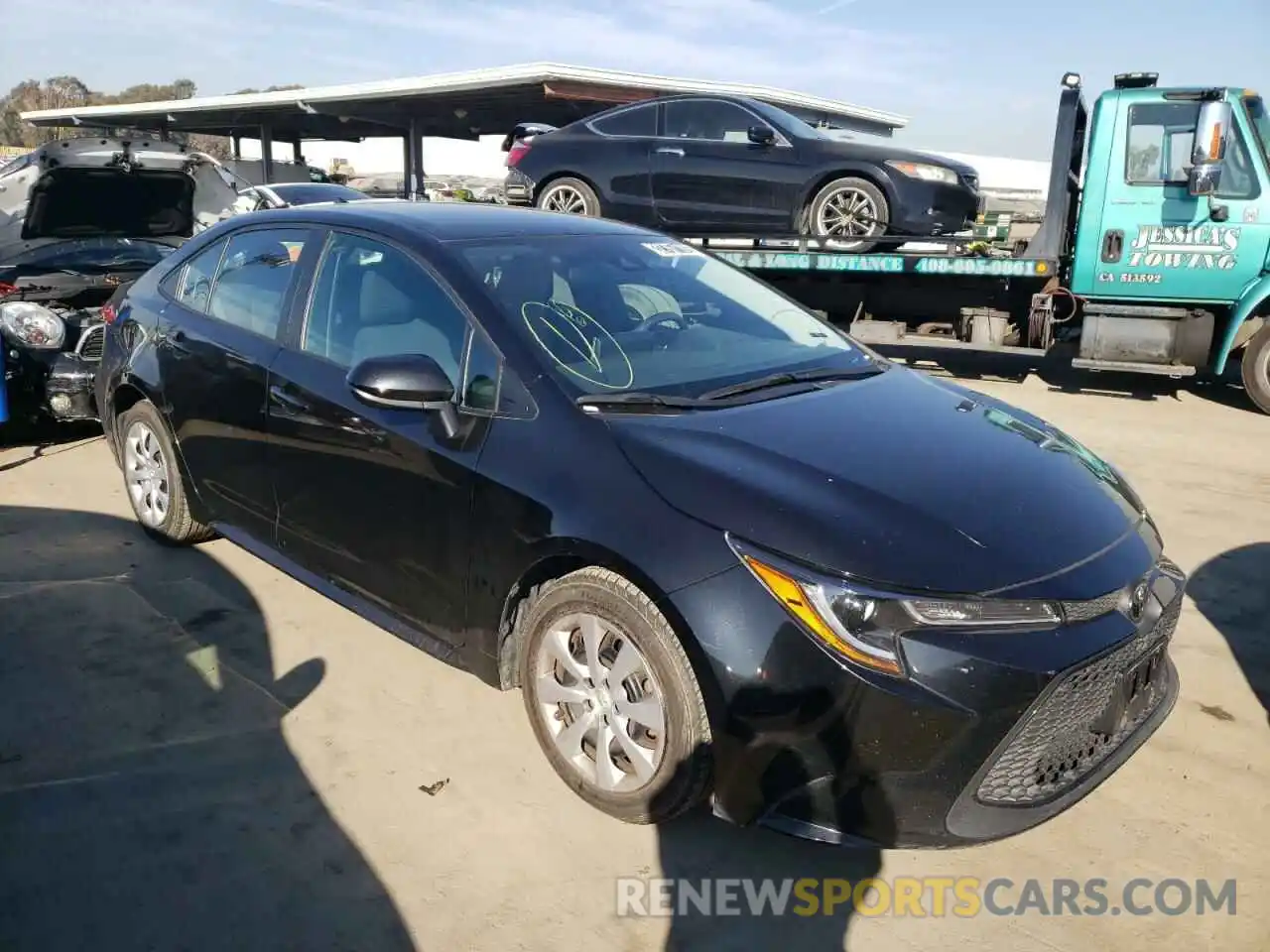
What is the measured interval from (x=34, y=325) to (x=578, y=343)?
4.72 metres

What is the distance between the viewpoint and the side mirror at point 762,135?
340 inches

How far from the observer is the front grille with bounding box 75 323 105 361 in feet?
20.4

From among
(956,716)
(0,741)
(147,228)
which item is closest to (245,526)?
(0,741)

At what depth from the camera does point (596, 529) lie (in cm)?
261

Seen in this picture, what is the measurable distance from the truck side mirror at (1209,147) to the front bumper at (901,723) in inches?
248

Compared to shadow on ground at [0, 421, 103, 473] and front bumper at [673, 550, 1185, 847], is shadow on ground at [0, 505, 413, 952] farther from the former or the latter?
shadow on ground at [0, 421, 103, 473]

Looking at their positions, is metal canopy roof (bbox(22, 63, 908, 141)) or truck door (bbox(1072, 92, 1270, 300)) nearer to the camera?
truck door (bbox(1072, 92, 1270, 300))

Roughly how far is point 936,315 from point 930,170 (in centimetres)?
161

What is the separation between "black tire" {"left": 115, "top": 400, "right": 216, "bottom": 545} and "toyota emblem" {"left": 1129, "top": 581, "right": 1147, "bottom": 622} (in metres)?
3.78

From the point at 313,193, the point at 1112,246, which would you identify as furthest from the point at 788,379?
the point at 313,193

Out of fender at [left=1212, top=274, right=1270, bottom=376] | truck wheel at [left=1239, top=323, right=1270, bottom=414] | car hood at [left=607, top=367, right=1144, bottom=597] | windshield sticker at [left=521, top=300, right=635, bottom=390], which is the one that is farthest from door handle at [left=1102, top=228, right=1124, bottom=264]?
windshield sticker at [left=521, top=300, right=635, bottom=390]

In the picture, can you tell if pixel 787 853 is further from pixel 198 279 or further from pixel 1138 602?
pixel 198 279

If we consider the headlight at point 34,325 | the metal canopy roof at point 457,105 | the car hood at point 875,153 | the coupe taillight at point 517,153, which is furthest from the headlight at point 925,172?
the metal canopy roof at point 457,105

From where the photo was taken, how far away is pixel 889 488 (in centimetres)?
260
